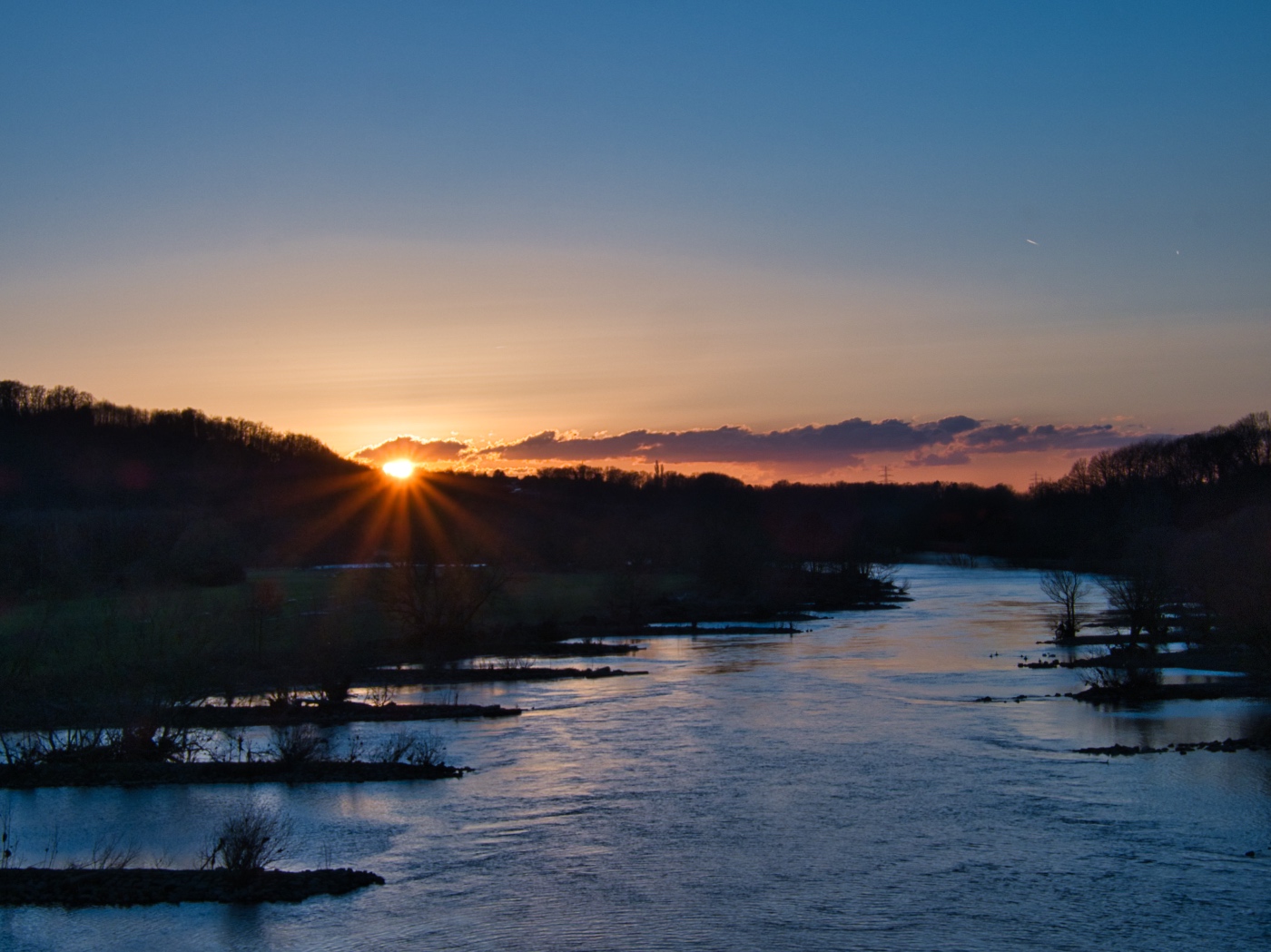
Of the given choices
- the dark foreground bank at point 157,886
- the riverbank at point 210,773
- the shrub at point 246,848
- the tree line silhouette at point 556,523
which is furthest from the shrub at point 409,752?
the tree line silhouette at point 556,523

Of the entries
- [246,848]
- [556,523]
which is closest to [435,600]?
[246,848]

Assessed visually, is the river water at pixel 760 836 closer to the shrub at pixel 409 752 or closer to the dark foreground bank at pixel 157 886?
the dark foreground bank at pixel 157 886

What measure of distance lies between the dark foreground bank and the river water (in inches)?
11.9

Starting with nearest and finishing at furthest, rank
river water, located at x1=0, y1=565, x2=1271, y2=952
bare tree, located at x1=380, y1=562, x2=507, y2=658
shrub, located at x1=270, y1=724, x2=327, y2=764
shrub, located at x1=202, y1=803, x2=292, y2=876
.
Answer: river water, located at x1=0, y1=565, x2=1271, y2=952, shrub, located at x1=202, y1=803, x2=292, y2=876, shrub, located at x1=270, y1=724, x2=327, y2=764, bare tree, located at x1=380, y1=562, x2=507, y2=658

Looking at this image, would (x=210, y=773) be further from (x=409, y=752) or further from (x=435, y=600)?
(x=435, y=600)

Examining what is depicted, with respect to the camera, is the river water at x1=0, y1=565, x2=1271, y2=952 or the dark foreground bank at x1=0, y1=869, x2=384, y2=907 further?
the dark foreground bank at x1=0, y1=869, x2=384, y2=907

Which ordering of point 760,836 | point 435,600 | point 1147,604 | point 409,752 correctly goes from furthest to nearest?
point 435,600, point 1147,604, point 409,752, point 760,836

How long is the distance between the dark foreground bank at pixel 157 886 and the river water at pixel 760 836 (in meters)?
0.30

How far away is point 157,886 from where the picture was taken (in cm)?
1580

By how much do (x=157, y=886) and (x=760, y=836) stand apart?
976 cm

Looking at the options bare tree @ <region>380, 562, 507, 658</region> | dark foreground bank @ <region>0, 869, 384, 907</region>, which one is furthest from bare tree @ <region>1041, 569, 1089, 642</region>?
dark foreground bank @ <region>0, 869, 384, 907</region>

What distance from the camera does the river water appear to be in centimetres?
1475

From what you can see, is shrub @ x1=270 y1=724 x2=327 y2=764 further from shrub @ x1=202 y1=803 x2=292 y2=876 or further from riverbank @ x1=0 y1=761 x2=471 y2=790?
shrub @ x1=202 y1=803 x2=292 y2=876

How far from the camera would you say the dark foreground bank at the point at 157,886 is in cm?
1551
